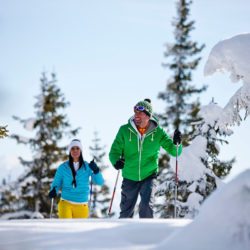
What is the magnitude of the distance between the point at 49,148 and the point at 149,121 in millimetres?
16652

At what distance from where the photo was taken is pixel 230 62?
9.16 m

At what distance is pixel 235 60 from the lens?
8.97m

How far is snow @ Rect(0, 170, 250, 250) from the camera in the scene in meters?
2.57

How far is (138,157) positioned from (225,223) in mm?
5824

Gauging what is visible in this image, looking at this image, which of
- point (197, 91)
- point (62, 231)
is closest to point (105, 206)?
point (197, 91)

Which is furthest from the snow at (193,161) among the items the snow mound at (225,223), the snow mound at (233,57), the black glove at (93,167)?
the snow mound at (225,223)

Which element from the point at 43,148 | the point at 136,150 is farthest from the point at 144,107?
the point at 43,148

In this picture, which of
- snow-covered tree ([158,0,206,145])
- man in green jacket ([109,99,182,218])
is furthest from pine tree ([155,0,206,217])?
man in green jacket ([109,99,182,218])

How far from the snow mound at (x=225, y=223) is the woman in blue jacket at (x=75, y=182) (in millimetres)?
6670

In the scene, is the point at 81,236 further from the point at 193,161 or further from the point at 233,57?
the point at 193,161

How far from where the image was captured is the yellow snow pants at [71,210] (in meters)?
9.07

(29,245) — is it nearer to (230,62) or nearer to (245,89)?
(230,62)

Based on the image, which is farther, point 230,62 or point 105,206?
point 105,206

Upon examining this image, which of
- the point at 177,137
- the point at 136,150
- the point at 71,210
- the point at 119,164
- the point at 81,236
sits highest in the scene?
the point at 177,137
